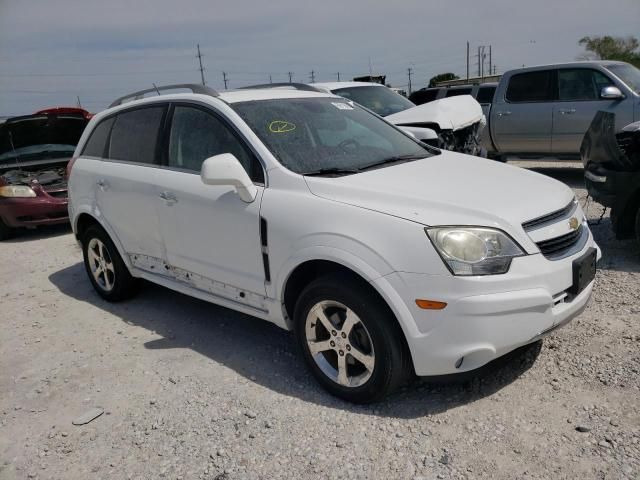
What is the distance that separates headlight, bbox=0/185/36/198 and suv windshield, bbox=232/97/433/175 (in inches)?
219

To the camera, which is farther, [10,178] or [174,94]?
[10,178]

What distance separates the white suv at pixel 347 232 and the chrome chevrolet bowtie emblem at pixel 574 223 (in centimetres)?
1

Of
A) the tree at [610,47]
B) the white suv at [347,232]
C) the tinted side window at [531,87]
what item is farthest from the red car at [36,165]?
the tree at [610,47]

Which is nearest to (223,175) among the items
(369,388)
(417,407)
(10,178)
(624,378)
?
(369,388)

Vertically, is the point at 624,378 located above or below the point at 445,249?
below

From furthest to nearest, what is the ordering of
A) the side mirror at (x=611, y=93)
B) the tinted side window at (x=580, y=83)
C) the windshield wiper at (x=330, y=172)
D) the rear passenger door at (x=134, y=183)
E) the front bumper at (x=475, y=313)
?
1. the tinted side window at (x=580, y=83)
2. the side mirror at (x=611, y=93)
3. the rear passenger door at (x=134, y=183)
4. the windshield wiper at (x=330, y=172)
5. the front bumper at (x=475, y=313)

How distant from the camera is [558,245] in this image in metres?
2.88

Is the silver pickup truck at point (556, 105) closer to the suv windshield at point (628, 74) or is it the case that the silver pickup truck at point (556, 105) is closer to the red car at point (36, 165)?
the suv windshield at point (628, 74)

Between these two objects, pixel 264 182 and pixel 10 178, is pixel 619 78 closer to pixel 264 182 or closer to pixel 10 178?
pixel 264 182

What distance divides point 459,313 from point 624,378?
1237 mm

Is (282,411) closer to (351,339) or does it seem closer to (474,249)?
(351,339)

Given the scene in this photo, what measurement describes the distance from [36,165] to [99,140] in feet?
14.7

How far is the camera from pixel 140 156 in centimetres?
425

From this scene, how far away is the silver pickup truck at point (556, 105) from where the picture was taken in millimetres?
8023
